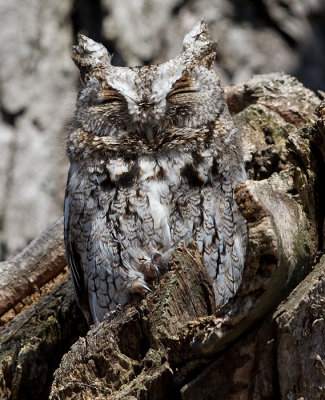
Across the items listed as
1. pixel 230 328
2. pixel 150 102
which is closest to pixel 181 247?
pixel 230 328

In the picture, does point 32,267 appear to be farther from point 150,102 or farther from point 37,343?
point 150,102

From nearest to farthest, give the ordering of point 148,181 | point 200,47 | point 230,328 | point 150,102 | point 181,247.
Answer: point 230,328
point 181,247
point 148,181
point 150,102
point 200,47

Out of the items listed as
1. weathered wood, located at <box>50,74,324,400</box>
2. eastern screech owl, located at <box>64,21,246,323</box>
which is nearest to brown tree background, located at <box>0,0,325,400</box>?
weathered wood, located at <box>50,74,324,400</box>

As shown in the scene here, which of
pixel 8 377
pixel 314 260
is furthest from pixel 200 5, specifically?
pixel 314 260

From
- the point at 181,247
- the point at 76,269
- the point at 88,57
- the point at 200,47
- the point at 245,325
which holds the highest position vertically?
the point at 88,57

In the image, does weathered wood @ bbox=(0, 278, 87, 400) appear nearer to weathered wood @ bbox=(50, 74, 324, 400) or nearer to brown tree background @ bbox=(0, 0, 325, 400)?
brown tree background @ bbox=(0, 0, 325, 400)

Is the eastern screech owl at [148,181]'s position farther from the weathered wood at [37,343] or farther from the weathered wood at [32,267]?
the weathered wood at [32,267]

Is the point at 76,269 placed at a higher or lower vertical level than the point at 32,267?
lower
